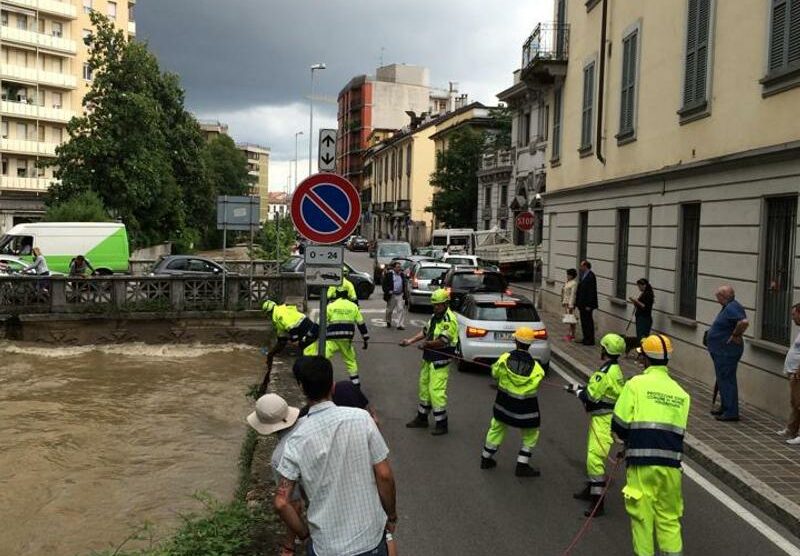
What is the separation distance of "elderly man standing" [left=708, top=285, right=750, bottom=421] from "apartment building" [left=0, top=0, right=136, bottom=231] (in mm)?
55779

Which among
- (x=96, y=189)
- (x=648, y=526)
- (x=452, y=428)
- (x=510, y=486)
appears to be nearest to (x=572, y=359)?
(x=452, y=428)

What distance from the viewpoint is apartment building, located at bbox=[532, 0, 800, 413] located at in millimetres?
10461

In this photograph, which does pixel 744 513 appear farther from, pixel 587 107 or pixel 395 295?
pixel 587 107

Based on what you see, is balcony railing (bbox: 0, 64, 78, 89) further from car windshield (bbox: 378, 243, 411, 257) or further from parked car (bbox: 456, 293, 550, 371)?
parked car (bbox: 456, 293, 550, 371)

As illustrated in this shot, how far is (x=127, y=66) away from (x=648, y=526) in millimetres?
40512

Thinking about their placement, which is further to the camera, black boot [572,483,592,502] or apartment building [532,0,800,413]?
apartment building [532,0,800,413]

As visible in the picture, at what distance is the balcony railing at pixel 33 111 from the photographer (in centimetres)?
5841

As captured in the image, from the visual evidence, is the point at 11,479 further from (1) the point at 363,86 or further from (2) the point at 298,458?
(1) the point at 363,86

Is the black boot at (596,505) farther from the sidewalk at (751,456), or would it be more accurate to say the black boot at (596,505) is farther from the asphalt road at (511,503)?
the sidewalk at (751,456)

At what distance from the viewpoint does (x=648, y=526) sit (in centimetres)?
502

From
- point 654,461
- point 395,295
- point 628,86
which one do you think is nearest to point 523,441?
point 654,461

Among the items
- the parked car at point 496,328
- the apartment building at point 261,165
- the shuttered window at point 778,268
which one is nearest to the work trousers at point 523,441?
the shuttered window at point 778,268

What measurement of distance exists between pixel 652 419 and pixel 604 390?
55.4 inches

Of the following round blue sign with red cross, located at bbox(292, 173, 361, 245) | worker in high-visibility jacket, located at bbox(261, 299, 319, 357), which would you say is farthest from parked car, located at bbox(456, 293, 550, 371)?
round blue sign with red cross, located at bbox(292, 173, 361, 245)
